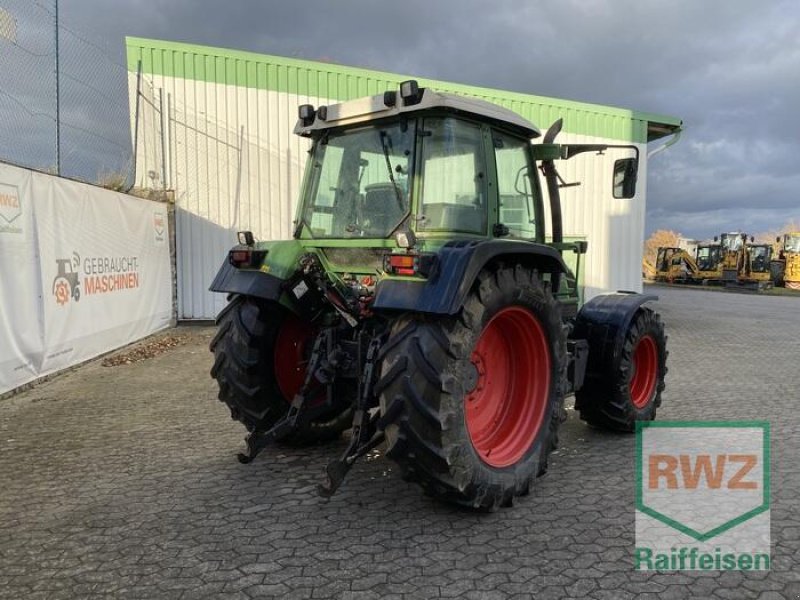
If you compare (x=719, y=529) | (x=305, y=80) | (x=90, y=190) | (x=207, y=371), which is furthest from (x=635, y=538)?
(x=305, y=80)

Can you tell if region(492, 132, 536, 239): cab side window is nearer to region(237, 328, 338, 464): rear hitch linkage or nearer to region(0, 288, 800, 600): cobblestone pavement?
region(237, 328, 338, 464): rear hitch linkage

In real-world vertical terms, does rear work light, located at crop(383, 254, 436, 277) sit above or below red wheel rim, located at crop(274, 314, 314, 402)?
above

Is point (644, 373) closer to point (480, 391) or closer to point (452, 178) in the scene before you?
point (480, 391)

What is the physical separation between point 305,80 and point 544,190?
8258 mm

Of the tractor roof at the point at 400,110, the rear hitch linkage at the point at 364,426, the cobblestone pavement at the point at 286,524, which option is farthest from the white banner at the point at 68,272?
the rear hitch linkage at the point at 364,426

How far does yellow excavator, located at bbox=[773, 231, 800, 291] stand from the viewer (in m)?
31.9

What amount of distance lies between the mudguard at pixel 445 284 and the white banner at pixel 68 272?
502 centimetres

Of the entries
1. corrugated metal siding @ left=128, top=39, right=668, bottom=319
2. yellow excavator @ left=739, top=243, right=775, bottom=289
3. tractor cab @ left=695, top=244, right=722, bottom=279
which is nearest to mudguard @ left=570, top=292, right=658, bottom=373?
corrugated metal siding @ left=128, top=39, right=668, bottom=319

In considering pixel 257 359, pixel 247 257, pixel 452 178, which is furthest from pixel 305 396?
pixel 452 178

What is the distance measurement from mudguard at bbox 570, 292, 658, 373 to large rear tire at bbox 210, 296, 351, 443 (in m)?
2.05

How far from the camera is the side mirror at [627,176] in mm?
4840

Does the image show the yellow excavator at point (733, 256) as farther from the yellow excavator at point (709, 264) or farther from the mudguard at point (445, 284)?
the mudguard at point (445, 284)

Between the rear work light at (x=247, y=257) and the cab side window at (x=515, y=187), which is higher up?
the cab side window at (x=515, y=187)

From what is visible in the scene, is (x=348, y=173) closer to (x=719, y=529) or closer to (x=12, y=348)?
(x=719, y=529)
